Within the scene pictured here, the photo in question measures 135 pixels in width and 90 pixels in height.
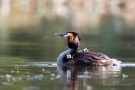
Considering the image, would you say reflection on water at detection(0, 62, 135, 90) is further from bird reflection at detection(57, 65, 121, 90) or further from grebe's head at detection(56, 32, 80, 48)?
grebe's head at detection(56, 32, 80, 48)

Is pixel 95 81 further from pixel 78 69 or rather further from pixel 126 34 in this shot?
pixel 126 34

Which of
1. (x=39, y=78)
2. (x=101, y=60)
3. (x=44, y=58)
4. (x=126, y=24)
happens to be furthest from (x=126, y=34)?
(x=39, y=78)

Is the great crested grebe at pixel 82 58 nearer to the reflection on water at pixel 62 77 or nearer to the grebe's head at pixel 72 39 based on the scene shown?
the grebe's head at pixel 72 39

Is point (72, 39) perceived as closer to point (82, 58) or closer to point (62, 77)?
point (82, 58)

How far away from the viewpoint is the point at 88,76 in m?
21.8

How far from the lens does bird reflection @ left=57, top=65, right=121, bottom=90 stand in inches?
785

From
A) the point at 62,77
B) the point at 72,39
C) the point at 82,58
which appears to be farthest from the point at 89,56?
the point at 62,77

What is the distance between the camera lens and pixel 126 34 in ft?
166

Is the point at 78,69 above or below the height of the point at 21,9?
below

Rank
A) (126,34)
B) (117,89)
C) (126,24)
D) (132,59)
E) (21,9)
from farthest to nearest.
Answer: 1. (21,9)
2. (126,24)
3. (126,34)
4. (132,59)
5. (117,89)

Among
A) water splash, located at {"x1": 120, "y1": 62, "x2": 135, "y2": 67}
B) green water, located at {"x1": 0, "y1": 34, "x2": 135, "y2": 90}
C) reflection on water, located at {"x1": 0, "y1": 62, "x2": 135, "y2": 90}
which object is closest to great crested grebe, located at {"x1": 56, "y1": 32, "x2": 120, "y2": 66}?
water splash, located at {"x1": 120, "y1": 62, "x2": 135, "y2": 67}

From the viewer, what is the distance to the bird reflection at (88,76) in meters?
19.9

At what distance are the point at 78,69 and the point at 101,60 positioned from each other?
60.7 inches

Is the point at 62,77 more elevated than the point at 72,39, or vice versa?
the point at 72,39
